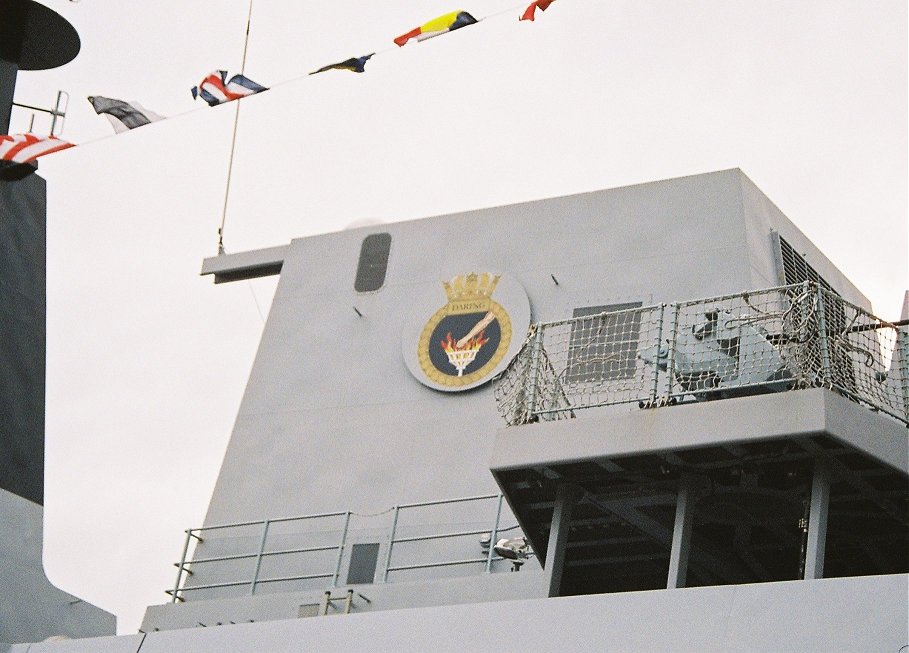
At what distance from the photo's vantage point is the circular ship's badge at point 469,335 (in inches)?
432

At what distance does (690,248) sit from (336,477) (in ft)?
10.4

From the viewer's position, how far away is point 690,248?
1075 cm

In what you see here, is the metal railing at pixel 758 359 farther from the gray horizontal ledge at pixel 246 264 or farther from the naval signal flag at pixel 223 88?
the gray horizontal ledge at pixel 246 264

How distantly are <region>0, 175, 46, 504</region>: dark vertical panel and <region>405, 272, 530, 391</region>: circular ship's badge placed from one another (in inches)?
111

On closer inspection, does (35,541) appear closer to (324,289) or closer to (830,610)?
(324,289)

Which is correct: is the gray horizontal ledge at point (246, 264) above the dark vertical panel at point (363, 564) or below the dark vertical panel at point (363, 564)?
above

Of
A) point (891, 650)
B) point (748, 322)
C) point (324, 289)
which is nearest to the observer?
point (891, 650)

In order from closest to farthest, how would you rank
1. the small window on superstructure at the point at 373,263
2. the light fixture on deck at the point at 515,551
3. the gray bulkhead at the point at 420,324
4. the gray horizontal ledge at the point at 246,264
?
1. the light fixture on deck at the point at 515,551
2. the gray bulkhead at the point at 420,324
3. the small window on superstructure at the point at 373,263
4. the gray horizontal ledge at the point at 246,264

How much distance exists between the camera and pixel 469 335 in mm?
11148

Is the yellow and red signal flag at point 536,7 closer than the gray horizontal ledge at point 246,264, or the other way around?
the yellow and red signal flag at point 536,7

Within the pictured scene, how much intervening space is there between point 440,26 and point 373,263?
2863 millimetres

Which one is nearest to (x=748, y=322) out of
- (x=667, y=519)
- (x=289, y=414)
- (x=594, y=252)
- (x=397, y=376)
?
(x=667, y=519)

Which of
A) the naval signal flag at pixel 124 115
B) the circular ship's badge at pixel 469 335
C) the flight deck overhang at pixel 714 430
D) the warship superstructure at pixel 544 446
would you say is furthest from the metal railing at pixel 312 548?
the naval signal flag at pixel 124 115

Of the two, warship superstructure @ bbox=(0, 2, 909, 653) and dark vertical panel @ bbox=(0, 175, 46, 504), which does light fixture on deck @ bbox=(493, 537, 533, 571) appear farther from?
dark vertical panel @ bbox=(0, 175, 46, 504)
